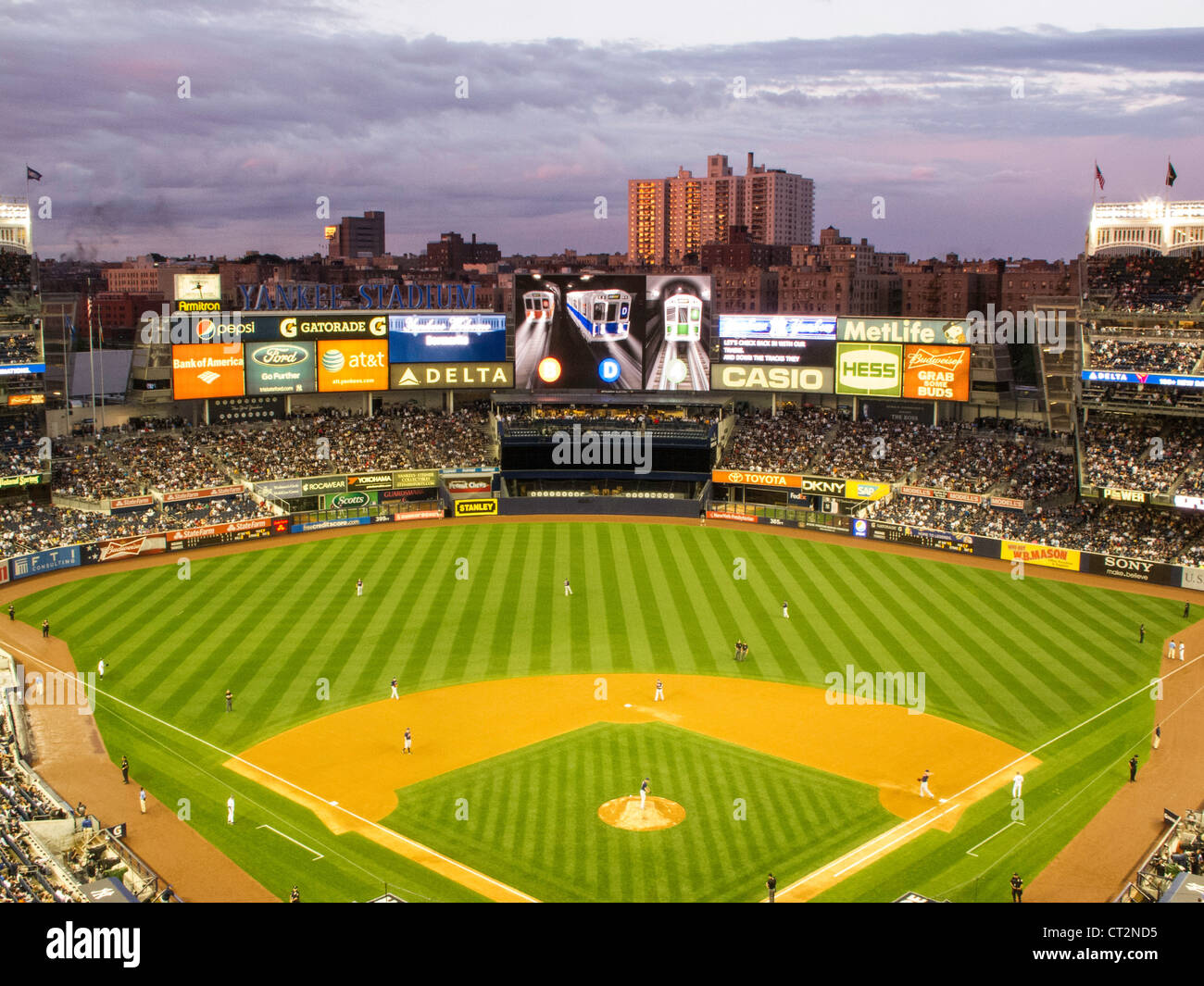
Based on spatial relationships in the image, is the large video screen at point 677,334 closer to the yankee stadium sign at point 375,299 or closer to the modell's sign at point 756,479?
the modell's sign at point 756,479

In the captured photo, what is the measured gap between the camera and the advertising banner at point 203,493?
183 feet

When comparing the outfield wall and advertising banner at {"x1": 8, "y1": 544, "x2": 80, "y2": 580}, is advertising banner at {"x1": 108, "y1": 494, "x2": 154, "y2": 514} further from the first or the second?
advertising banner at {"x1": 8, "y1": 544, "x2": 80, "y2": 580}

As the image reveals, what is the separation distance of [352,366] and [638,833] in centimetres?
4764

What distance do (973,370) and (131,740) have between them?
51.0 m

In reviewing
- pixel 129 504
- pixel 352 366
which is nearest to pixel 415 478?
pixel 352 366

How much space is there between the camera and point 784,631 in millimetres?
40594

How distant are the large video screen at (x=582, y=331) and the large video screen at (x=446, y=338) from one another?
3.48m

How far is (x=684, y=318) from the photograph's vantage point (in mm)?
65875

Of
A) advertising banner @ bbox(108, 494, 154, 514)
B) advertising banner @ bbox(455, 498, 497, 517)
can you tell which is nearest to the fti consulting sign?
advertising banner @ bbox(455, 498, 497, 517)

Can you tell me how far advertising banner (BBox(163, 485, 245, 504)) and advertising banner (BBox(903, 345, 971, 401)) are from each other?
130ft

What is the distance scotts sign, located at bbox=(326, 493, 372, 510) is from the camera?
200 ft

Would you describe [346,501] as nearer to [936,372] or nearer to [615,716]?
[615,716]
